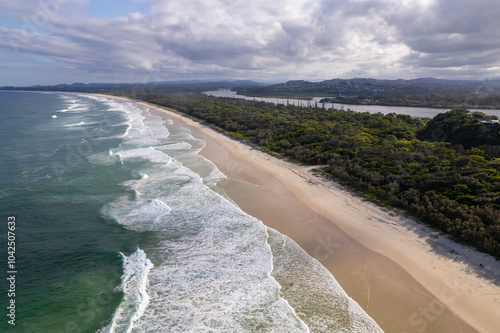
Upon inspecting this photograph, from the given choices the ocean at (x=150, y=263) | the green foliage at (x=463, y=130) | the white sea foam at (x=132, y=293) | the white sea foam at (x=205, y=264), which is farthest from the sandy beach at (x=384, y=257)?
the green foliage at (x=463, y=130)

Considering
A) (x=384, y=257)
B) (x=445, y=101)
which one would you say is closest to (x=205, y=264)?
(x=384, y=257)

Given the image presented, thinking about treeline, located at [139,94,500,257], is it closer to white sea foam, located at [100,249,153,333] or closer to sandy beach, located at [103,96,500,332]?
sandy beach, located at [103,96,500,332]

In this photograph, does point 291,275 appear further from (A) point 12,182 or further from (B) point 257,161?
(A) point 12,182

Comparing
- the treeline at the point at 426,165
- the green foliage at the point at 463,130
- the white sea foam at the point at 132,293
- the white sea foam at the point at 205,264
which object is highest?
the green foliage at the point at 463,130

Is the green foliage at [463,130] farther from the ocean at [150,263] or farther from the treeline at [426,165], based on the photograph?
the ocean at [150,263]

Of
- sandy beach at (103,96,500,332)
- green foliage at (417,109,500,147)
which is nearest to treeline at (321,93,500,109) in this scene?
green foliage at (417,109,500,147)

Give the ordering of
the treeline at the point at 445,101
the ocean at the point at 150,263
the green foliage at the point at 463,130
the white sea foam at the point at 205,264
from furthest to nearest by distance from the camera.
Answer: the treeline at the point at 445,101 → the green foliage at the point at 463,130 → the ocean at the point at 150,263 → the white sea foam at the point at 205,264

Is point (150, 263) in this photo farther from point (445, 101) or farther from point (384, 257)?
point (445, 101)
